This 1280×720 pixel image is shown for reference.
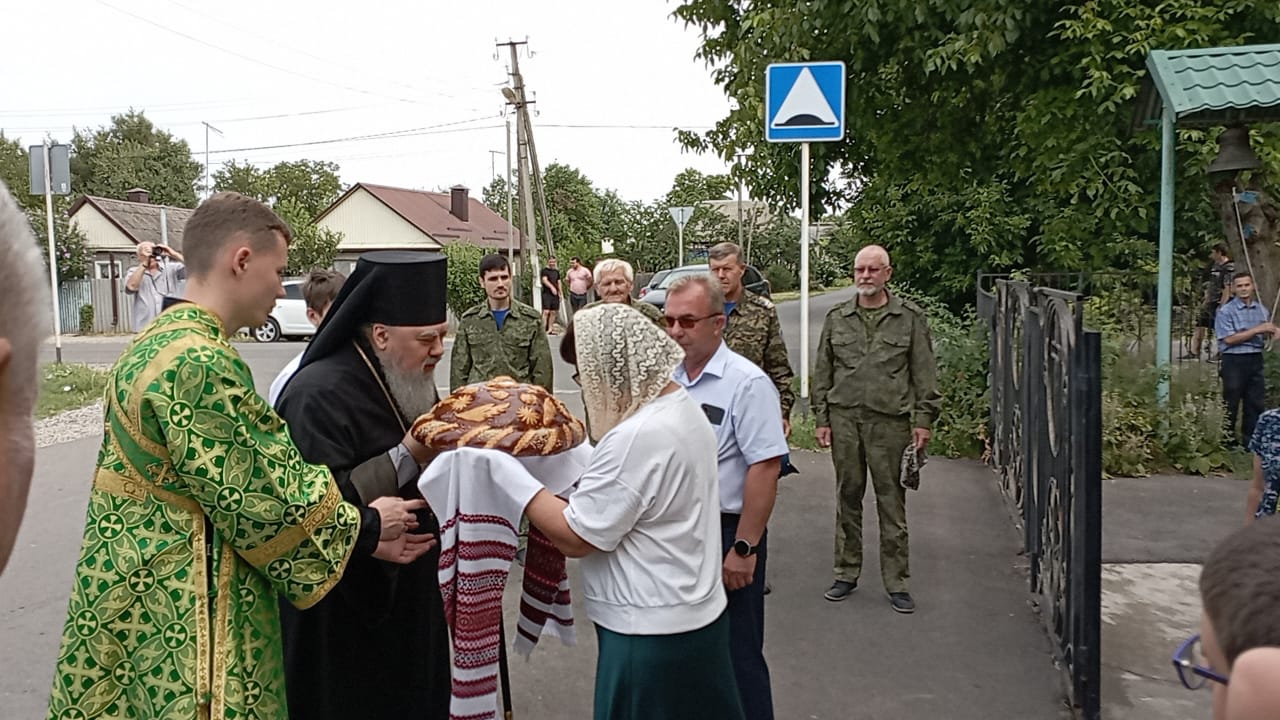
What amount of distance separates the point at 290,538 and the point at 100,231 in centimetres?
4785

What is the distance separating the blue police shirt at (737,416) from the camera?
12.7 ft

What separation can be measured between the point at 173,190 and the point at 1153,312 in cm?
6262

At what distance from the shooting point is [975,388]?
9586 millimetres

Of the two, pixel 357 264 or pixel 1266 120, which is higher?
pixel 1266 120

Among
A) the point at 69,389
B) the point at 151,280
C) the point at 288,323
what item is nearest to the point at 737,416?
the point at 151,280

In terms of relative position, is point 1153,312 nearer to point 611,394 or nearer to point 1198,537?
point 1198,537

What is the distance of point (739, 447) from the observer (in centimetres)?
391

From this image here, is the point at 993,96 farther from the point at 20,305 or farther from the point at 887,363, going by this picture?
the point at 20,305

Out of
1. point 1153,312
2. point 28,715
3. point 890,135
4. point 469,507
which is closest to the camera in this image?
point 469,507

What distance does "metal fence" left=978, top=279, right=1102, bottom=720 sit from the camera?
377cm

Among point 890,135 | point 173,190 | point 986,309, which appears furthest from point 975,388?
point 173,190

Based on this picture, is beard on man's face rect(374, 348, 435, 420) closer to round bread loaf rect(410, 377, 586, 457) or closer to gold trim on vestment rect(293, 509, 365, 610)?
round bread loaf rect(410, 377, 586, 457)

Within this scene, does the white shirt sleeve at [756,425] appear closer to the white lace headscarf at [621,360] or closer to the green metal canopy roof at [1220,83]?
the white lace headscarf at [621,360]

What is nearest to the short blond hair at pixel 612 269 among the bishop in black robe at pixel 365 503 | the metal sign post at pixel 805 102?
the metal sign post at pixel 805 102
